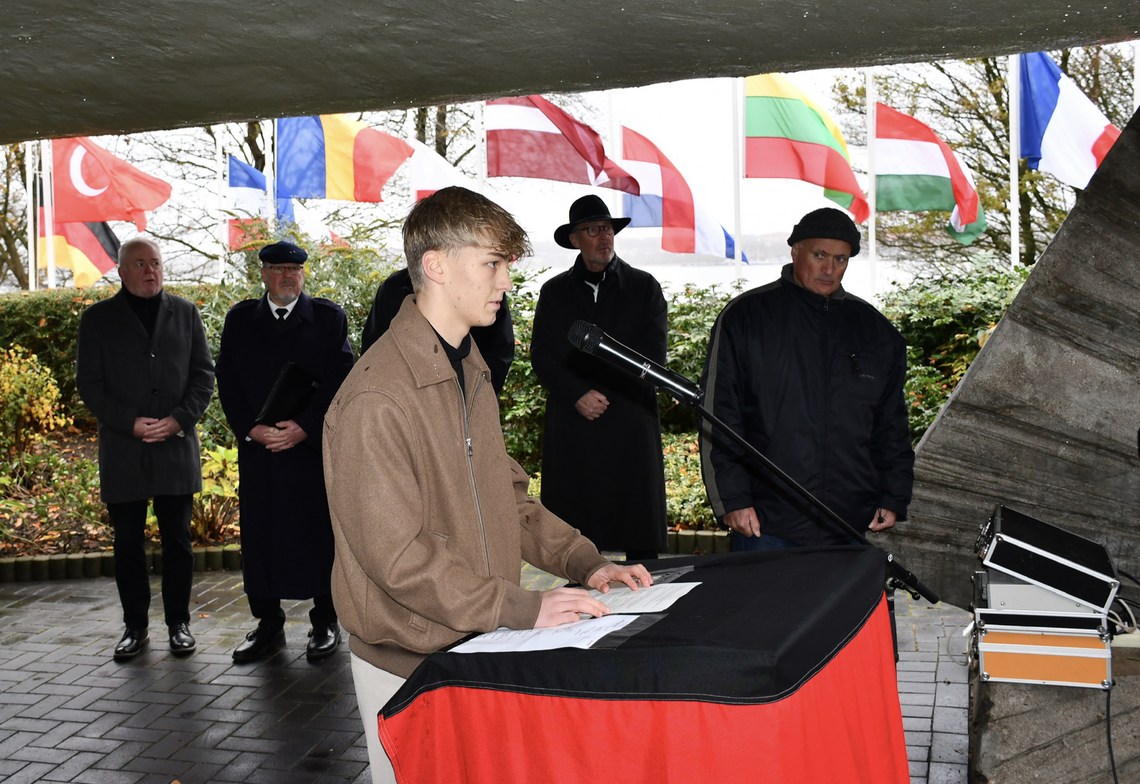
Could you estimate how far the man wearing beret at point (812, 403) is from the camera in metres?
4.18

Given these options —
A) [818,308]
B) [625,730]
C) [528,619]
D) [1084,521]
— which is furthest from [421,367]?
[1084,521]

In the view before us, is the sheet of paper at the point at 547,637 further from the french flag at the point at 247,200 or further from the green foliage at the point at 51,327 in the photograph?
the green foliage at the point at 51,327

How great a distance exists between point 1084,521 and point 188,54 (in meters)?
4.18

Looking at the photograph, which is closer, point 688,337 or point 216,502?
point 216,502

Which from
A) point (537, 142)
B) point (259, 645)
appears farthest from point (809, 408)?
point (537, 142)

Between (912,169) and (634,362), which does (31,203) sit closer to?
(912,169)

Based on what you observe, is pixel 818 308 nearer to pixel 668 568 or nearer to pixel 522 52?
pixel 522 52

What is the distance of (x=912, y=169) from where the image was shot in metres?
12.6

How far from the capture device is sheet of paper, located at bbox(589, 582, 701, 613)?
2158 mm

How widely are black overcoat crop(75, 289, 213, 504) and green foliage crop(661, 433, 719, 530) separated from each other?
3111 millimetres

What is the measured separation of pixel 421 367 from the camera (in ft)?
7.41

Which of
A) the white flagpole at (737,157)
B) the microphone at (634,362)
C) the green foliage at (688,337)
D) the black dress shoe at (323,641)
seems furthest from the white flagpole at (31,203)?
the microphone at (634,362)

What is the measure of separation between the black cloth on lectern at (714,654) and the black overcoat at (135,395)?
432 centimetres

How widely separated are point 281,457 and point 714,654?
4.22m
